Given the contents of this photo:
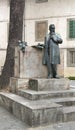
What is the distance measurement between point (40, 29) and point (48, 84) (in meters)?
16.7

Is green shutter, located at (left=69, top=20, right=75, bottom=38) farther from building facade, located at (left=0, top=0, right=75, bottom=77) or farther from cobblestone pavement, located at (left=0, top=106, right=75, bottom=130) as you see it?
cobblestone pavement, located at (left=0, top=106, right=75, bottom=130)

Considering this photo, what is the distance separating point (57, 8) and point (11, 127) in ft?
61.3

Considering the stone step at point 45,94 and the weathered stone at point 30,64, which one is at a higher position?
the weathered stone at point 30,64

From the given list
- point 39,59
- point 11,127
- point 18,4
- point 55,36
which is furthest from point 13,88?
point 18,4

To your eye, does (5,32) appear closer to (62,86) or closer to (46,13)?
(46,13)

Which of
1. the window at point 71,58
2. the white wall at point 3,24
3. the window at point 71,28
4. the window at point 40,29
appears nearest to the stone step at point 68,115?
the window at point 71,58

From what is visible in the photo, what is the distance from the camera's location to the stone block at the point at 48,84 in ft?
27.6

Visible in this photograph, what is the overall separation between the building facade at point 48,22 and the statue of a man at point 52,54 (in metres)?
13.9

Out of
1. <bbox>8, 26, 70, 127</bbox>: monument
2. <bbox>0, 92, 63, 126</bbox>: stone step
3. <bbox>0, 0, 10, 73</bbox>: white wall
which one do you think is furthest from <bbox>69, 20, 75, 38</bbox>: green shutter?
<bbox>0, 92, 63, 126</bbox>: stone step

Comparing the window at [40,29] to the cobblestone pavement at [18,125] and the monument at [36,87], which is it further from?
the cobblestone pavement at [18,125]

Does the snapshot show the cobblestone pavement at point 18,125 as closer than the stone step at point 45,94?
Yes

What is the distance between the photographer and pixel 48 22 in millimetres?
24500

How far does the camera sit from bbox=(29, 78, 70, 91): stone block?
841 cm

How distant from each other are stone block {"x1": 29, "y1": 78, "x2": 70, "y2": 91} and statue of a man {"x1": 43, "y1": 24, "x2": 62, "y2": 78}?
344 mm
